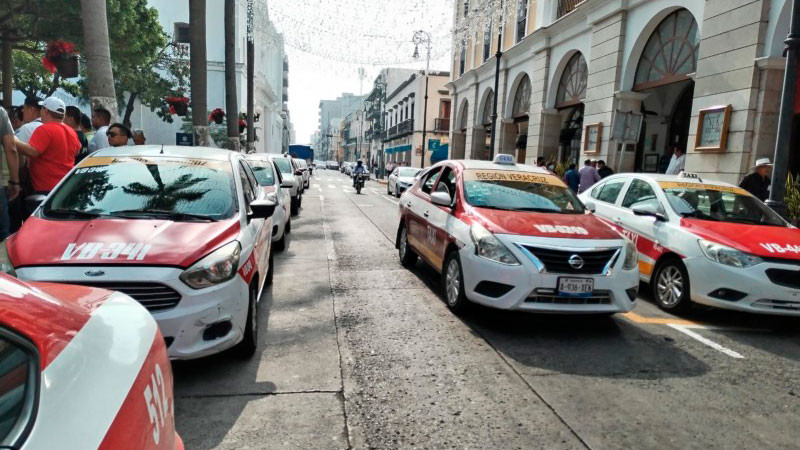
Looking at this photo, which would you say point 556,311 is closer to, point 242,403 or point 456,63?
point 242,403

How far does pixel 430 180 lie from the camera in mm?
7688

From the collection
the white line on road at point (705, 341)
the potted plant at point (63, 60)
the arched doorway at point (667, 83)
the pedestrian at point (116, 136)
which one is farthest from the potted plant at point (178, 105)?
the white line on road at point (705, 341)

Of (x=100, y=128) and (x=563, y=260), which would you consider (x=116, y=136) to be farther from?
(x=563, y=260)

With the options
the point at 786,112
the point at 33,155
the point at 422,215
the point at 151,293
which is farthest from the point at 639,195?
the point at 33,155

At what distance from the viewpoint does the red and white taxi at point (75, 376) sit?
112cm

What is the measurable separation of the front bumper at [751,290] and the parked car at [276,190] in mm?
5651

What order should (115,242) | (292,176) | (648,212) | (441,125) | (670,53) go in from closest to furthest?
(115,242), (648,212), (292,176), (670,53), (441,125)

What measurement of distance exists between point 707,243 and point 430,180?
359 centimetres

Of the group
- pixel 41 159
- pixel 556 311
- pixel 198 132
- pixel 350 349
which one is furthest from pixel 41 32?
pixel 556 311

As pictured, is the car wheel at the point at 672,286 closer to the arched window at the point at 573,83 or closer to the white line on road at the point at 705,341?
the white line on road at the point at 705,341

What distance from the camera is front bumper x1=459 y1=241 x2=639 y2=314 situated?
4.80m

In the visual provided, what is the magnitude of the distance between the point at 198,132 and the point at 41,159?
29.8ft

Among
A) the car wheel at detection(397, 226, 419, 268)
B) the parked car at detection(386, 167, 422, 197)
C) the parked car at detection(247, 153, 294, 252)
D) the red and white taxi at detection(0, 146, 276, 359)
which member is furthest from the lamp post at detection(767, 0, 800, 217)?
the parked car at detection(386, 167, 422, 197)

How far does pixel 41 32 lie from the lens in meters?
14.5
